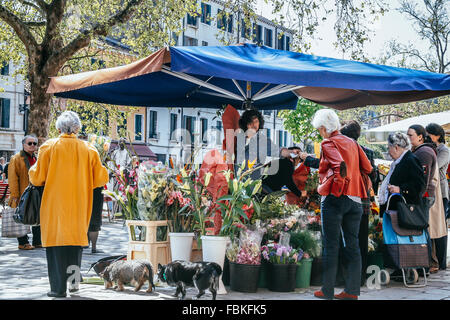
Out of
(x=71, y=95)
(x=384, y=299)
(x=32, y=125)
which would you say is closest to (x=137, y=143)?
(x=32, y=125)

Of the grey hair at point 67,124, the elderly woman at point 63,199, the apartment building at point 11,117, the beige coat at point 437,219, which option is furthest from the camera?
the apartment building at point 11,117

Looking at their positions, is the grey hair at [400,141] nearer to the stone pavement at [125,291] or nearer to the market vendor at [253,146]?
the market vendor at [253,146]

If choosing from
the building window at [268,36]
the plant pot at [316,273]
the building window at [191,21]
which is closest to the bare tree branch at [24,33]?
the plant pot at [316,273]

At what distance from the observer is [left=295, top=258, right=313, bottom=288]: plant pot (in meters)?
6.40

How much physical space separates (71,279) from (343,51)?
9156 mm

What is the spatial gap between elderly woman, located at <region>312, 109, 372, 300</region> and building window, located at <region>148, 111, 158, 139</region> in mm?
41978

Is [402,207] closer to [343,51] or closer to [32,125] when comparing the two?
[343,51]

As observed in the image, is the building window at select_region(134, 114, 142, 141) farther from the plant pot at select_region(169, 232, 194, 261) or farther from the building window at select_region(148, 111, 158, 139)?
the plant pot at select_region(169, 232, 194, 261)

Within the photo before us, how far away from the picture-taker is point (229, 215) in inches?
239

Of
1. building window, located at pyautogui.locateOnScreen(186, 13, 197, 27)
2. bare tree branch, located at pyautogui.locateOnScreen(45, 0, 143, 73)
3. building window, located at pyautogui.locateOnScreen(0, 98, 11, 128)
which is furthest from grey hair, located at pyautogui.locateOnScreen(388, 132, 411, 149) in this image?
building window, located at pyautogui.locateOnScreen(186, 13, 197, 27)

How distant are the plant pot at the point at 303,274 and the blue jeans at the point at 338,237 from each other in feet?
2.39

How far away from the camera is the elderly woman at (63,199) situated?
18.6 feet

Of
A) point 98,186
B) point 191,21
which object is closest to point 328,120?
point 98,186
